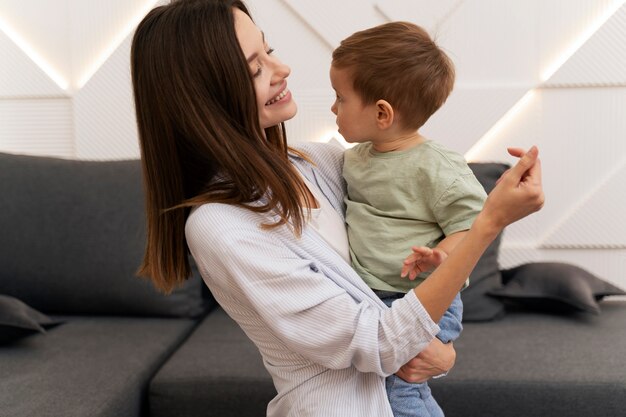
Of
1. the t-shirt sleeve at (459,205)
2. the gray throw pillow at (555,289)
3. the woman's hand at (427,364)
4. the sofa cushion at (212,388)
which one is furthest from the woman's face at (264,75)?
the gray throw pillow at (555,289)

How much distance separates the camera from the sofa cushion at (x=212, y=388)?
2.04 metres

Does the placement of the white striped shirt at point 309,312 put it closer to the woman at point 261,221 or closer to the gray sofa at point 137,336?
the woman at point 261,221

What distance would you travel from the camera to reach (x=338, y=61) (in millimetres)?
1474

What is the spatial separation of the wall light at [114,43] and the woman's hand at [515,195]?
82.1 inches

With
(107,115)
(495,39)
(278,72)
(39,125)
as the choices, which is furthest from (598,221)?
(39,125)

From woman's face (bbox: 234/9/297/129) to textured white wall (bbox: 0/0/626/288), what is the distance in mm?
1496

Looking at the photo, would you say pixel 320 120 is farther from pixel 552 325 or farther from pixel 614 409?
pixel 614 409

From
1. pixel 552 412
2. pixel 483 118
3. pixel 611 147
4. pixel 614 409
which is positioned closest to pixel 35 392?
pixel 552 412

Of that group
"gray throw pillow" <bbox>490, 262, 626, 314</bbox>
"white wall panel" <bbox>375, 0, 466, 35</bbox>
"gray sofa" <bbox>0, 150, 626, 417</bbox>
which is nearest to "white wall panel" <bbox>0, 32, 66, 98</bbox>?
"gray sofa" <bbox>0, 150, 626, 417</bbox>

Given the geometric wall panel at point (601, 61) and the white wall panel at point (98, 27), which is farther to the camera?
the white wall panel at point (98, 27)

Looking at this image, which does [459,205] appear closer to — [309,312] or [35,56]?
[309,312]

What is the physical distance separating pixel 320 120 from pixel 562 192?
0.99 metres

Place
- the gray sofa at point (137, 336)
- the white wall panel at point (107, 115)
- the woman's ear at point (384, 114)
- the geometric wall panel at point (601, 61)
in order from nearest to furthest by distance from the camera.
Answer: the woman's ear at point (384, 114)
the gray sofa at point (137, 336)
the geometric wall panel at point (601, 61)
the white wall panel at point (107, 115)

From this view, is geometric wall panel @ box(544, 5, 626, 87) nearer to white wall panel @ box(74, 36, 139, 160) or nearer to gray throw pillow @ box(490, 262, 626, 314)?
gray throw pillow @ box(490, 262, 626, 314)
